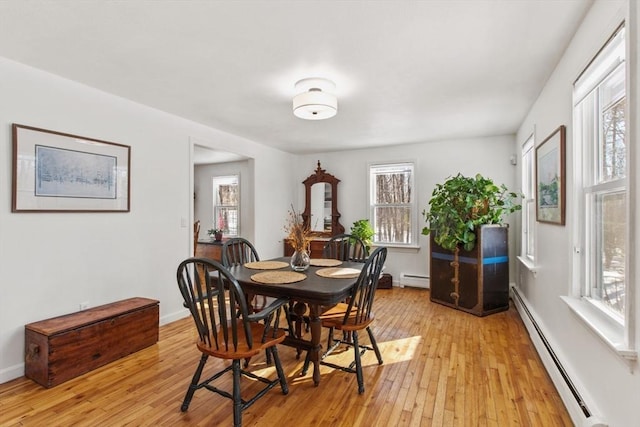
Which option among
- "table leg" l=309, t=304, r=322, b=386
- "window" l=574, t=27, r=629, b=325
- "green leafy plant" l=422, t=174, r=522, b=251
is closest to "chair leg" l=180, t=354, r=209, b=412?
"table leg" l=309, t=304, r=322, b=386

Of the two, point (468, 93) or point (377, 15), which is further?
point (468, 93)

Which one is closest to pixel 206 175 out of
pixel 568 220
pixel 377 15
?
pixel 377 15

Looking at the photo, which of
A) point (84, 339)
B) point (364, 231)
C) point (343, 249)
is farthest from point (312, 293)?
point (364, 231)

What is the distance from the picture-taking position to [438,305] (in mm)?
4184

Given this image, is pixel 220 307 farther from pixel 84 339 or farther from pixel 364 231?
pixel 364 231

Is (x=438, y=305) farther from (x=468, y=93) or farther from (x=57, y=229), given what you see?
(x=57, y=229)

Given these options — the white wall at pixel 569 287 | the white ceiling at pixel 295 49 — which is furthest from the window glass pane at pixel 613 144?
the white ceiling at pixel 295 49

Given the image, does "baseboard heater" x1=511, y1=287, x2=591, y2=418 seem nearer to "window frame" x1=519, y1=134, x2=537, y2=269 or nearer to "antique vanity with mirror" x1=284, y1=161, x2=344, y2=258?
"window frame" x1=519, y1=134, x2=537, y2=269

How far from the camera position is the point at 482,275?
377 cm

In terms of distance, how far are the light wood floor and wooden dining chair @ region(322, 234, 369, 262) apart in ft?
2.97

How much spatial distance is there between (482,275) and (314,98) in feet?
9.14

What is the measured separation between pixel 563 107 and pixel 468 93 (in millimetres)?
857

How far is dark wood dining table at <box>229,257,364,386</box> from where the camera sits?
2.04m

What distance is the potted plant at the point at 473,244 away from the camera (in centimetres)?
380
